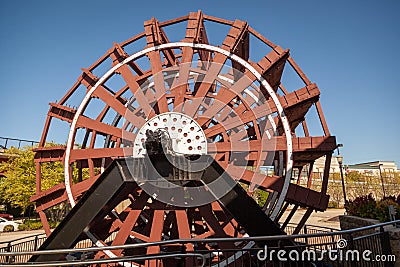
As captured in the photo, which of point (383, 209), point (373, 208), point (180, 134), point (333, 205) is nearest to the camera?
point (180, 134)

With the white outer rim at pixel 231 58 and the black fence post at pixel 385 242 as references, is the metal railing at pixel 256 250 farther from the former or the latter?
the white outer rim at pixel 231 58

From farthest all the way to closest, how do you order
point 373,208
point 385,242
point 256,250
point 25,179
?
1. point 25,179
2. point 373,208
3. point 256,250
4. point 385,242

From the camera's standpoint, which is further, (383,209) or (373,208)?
(373,208)

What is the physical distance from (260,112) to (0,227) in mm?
22834

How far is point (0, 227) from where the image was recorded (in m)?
21.7

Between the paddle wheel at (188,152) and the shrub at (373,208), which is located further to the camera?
the shrub at (373,208)

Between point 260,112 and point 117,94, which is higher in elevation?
point 117,94

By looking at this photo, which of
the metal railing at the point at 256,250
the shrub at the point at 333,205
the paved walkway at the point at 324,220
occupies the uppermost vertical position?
the metal railing at the point at 256,250

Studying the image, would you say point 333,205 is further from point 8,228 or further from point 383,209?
point 8,228

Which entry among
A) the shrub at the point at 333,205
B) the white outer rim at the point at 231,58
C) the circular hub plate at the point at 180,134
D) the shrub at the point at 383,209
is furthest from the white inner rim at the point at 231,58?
the shrub at the point at 333,205

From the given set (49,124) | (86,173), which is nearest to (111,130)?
(49,124)

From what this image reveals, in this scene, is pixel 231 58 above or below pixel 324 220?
above

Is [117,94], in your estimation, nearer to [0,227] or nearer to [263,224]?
[263,224]

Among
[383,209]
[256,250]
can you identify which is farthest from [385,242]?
[383,209]
